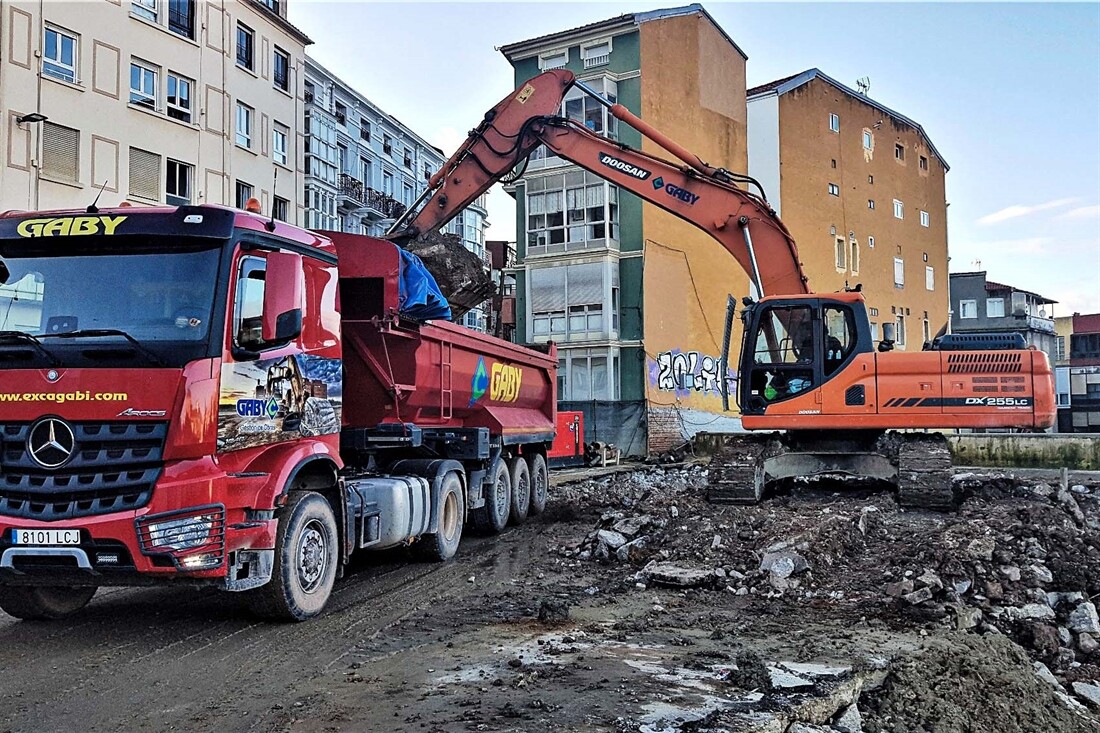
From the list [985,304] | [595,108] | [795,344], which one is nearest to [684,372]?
[595,108]

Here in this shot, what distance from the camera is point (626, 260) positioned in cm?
3216

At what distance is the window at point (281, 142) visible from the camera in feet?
106

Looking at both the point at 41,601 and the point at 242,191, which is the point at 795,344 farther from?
the point at 242,191

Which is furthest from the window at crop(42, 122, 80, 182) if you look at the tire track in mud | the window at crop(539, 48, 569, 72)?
the tire track in mud

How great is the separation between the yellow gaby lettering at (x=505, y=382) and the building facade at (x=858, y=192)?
2516 cm

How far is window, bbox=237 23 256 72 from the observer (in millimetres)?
29859

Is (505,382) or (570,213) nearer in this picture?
(505,382)

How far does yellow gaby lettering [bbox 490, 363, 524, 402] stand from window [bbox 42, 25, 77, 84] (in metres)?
16.5

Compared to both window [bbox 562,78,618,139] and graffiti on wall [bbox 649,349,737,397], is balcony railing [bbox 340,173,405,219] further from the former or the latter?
graffiti on wall [bbox 649,349,737,397]

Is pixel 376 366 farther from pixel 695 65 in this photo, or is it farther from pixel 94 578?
pixel 695 65

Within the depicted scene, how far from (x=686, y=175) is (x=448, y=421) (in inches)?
234

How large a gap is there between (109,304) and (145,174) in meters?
21.2

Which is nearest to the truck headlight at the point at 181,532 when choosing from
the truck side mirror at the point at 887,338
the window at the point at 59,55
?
the truck side mirror at the point at 887,338

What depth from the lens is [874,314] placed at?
143ft
